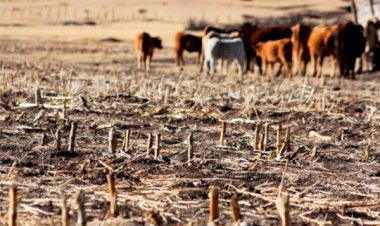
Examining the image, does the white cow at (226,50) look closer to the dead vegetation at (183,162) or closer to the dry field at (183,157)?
the dry field at (183,157)

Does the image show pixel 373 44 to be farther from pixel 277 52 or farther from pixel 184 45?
pixel 184 45

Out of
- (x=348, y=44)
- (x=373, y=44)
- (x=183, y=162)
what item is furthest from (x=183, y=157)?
(x=373, y=44)

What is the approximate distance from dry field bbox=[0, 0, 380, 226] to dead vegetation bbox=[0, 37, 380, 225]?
1 centimetres

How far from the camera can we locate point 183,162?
695 centimetres

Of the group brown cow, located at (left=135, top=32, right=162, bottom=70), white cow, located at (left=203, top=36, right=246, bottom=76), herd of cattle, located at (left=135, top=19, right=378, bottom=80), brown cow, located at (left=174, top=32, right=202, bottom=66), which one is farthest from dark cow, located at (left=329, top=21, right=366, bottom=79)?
brown cow, located at (left=174, top=32, right=202, bottom=66)

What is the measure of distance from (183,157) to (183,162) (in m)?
0.27

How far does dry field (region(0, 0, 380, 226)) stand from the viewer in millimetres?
5398

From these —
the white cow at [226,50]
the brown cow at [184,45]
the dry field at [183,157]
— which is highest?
the dry field at [183,157]

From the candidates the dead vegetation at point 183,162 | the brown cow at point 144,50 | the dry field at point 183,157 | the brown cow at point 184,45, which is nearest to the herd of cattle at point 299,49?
the brown cow at point 144,50

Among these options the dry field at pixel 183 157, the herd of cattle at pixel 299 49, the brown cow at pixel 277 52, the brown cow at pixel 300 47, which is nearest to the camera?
the dry field at pixel 183 157

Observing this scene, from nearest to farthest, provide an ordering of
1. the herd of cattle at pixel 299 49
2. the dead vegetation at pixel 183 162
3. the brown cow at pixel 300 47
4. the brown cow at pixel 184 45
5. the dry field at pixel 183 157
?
the dead vegetation at pixel 183 162
the dry field at pixel 183 157
the herd of cattle at pixel 299 49
the brown cow at pixel 300 47
the brown cow at pixel 184 45

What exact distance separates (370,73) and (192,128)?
17.8 meters

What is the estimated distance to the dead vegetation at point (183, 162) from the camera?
5242 mm

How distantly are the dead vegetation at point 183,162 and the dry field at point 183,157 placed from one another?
0.04 feet
